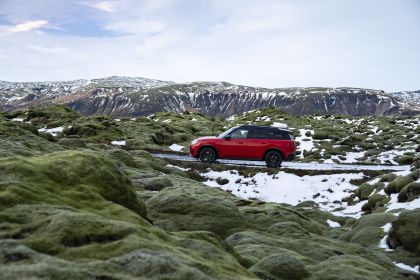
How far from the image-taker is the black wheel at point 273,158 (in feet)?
97.2

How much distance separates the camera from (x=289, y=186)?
26938mm

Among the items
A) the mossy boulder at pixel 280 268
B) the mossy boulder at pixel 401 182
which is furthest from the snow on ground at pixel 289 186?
the mossy boulder at pixel 280 268

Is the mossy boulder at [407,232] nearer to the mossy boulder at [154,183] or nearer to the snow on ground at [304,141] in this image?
the mossy boulder at [154,183]

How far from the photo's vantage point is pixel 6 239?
19.8 ft

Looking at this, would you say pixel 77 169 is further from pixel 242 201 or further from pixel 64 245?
pixel 242 201

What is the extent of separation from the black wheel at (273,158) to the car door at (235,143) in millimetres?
1725

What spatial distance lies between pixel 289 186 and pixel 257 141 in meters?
4.10

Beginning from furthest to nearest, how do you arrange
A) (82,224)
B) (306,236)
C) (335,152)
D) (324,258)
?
(335,152), (306,236), (324,258), (82,224)

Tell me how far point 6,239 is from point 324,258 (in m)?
8.12

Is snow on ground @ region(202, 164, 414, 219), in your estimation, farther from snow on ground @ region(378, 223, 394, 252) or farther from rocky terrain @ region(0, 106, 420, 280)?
snow on ground @ region(378, 223, 394, 252)

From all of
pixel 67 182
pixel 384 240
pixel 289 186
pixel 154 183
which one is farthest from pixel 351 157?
pixel 67 182

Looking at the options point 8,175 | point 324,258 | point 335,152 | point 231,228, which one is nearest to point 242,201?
point 231,228

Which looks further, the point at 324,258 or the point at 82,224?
the point at 324,258

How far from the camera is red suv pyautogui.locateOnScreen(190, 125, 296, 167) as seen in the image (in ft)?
96.2
